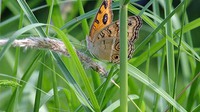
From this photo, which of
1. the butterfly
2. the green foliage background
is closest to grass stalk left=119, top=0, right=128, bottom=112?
the green foliage background

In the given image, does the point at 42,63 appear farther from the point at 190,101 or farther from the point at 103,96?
the point at 190,101

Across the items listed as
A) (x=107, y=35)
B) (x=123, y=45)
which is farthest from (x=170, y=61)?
(x=123, y=45)

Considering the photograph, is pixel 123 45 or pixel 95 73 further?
pixel 95 73

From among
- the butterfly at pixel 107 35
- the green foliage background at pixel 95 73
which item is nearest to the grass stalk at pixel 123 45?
the green foliage background at pixel 95 73

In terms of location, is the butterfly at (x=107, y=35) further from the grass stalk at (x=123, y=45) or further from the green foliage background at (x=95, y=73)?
the grass stalk at (x=123, y=45)

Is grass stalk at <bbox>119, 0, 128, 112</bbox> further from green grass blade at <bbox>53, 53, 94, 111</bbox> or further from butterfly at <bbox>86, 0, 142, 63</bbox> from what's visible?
butterfly at <bbox>86, 0, 142, 63</bbox>

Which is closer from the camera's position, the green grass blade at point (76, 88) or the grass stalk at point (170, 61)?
the green grass blade at point (76, 88)

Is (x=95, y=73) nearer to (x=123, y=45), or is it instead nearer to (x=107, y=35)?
(x=107, y=35)

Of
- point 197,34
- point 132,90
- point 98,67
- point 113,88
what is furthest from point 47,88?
point 197,34
